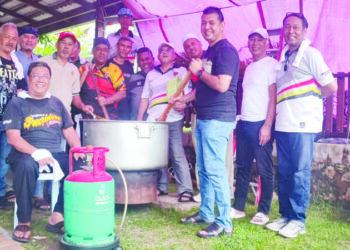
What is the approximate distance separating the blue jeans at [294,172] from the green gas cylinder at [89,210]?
5.72 feet

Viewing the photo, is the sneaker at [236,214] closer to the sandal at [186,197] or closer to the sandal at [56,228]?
the sandal at [186,197]

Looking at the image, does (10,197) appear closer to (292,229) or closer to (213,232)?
(213,232)

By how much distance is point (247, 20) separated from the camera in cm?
529

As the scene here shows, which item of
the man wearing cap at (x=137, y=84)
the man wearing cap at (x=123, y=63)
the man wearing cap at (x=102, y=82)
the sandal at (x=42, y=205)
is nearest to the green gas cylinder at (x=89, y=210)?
the sandal at (x=42, y=205)

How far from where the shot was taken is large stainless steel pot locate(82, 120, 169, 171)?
11.8 ft

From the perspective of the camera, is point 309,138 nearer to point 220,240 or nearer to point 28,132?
point 220,240

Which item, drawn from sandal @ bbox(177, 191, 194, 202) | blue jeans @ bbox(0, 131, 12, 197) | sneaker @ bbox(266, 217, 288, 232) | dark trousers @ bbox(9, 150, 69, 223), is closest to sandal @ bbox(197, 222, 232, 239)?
sneaker @ bbox(266, 217, 288, 232)

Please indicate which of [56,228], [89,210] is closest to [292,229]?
[89,210]

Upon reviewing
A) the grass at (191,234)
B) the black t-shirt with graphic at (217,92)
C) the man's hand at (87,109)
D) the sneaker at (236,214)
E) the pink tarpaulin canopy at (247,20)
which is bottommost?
the grass at (191,234)

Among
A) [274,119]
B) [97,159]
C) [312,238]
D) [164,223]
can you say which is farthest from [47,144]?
[312,238]

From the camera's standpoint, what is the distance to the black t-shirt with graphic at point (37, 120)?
319cm

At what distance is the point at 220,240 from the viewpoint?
10.2 ft

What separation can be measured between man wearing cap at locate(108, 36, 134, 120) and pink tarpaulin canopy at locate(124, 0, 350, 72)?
95 cm

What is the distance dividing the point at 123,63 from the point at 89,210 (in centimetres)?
283
